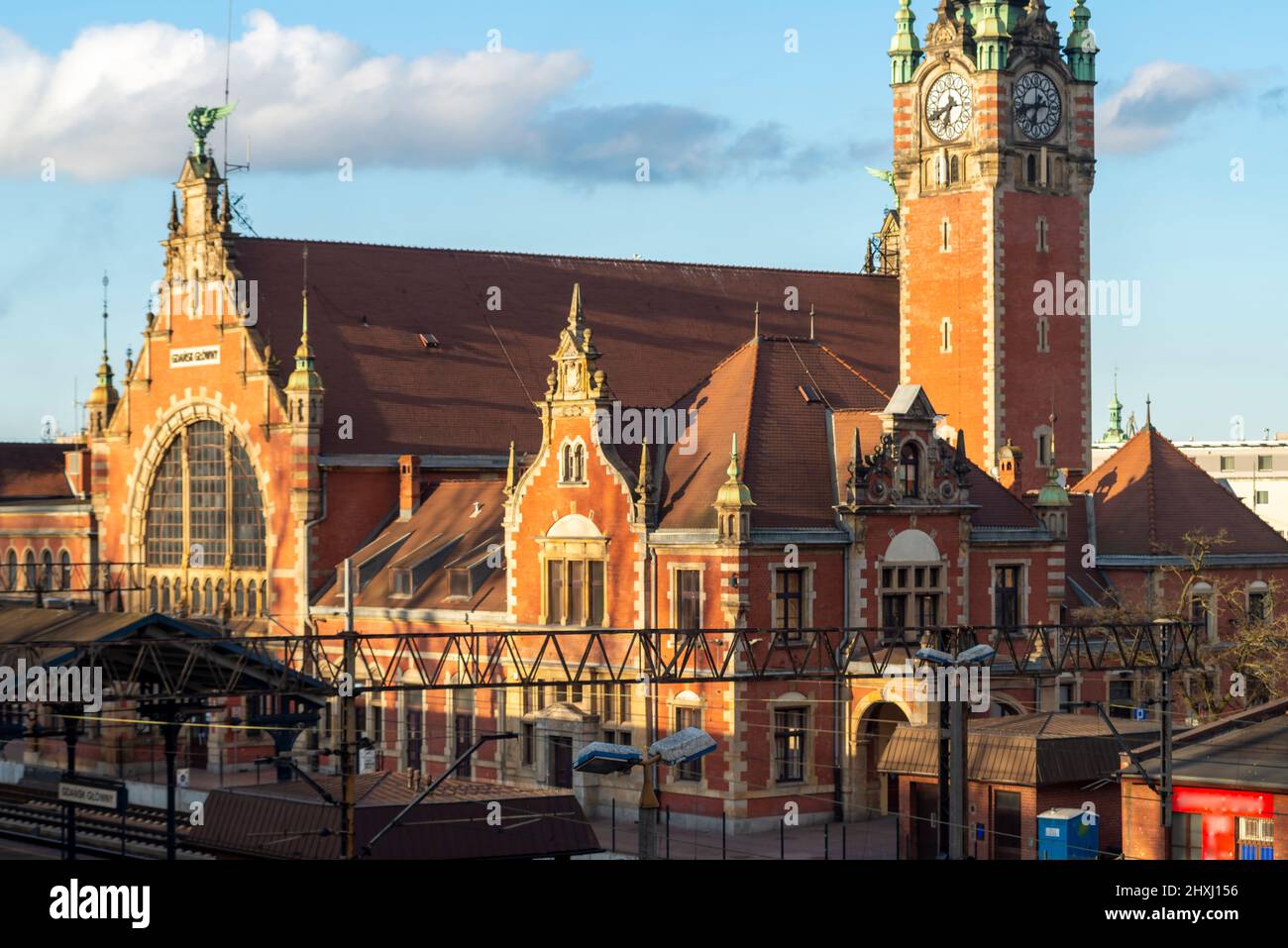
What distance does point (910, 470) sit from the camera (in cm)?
6444

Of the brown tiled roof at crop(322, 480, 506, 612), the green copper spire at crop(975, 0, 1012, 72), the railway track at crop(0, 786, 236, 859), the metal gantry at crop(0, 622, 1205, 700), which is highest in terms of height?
the green copper spire at crop(975, 0, 1012, 72)

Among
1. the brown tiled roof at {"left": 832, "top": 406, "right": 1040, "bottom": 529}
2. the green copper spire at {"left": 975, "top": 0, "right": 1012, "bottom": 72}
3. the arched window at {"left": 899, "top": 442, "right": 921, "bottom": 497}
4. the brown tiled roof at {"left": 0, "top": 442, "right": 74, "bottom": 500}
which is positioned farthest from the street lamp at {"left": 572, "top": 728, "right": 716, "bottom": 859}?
the brown tiled roof at {"left": 0, "top": 442, "right": 74, "bottom": 500}

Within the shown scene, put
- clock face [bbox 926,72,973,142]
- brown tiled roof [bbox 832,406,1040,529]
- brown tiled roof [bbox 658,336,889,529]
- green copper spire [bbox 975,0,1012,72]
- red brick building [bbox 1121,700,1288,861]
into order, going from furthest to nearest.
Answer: clock face [bbox 926,72,973,142]
green copper spire [bbox 975,0,1012,72]
brown tiled roof [bbox 832,406,1040,529]
brown tiled roof [bbox 658,336,889,529]
red brick building [bbox 1121,700,1288,861]

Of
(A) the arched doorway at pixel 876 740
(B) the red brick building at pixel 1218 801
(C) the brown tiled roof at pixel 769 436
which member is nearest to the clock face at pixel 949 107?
(C) the brown tiled roof at pixel 769 436

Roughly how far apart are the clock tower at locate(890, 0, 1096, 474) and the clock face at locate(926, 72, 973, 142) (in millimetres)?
54

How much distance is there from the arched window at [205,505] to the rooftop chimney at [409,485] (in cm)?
568

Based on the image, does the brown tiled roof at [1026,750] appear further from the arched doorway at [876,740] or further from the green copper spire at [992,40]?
the green copper spire at [992,40]

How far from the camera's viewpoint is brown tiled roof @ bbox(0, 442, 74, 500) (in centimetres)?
10175

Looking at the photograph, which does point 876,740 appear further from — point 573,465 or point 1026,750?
point 573,465

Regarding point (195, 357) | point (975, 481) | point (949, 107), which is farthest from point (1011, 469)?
point (195, 357)

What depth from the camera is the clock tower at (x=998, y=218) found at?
281 feet

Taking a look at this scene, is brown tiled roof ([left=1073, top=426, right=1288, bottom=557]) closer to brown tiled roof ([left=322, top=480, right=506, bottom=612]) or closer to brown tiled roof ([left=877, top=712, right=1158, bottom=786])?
brown tiled roof ([left=877, top=712, right=1158, bottom=786])
